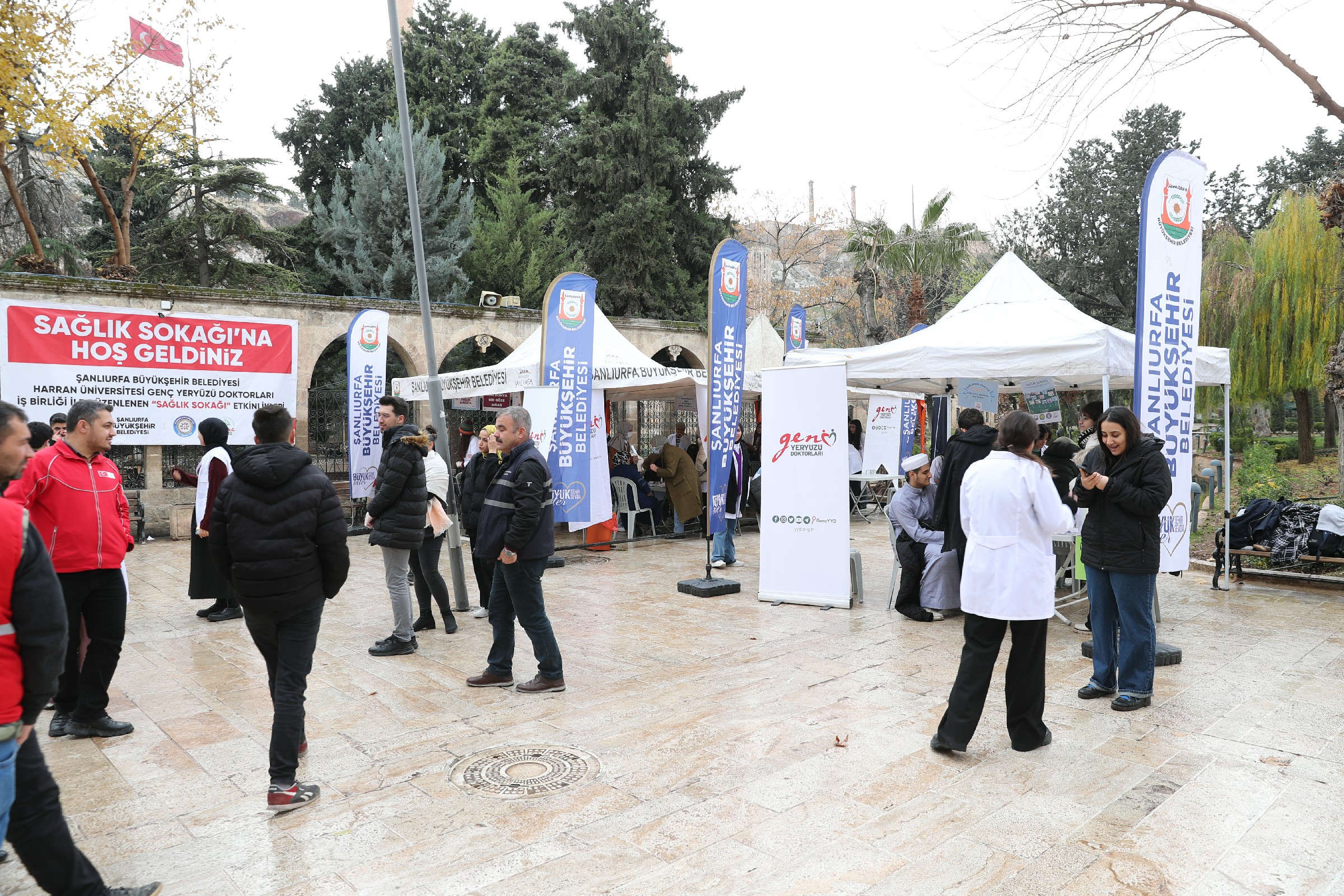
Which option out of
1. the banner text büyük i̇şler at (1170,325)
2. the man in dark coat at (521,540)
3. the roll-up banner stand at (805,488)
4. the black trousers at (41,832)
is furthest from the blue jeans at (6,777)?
the banner text büyük i̇şler at (1170,325)

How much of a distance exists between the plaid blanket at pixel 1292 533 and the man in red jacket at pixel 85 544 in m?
9.35

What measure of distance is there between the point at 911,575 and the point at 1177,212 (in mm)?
3242

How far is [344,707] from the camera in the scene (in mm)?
4793

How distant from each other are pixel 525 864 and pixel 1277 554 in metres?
8.12

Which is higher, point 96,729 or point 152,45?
point 152,45

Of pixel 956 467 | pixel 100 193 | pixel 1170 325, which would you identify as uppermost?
pixel 100 193

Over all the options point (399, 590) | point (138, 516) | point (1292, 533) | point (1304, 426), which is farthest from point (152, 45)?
point (1304, 426)

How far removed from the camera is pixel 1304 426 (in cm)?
2138

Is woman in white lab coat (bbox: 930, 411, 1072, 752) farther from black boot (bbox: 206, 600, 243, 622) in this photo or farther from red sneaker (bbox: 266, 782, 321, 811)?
black boot (bbox: 206, 600, 243, 622)

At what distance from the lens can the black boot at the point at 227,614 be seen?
7.16 metres

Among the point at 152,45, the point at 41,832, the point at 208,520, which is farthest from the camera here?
the point at 152,45

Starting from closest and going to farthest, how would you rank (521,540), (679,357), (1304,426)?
1. (521,540)
2. (679,357)
3. (1304,426)

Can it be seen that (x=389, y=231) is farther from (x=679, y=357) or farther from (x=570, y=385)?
(x=570, y=385)

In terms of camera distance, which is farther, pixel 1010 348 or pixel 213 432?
pixel 1010 348
